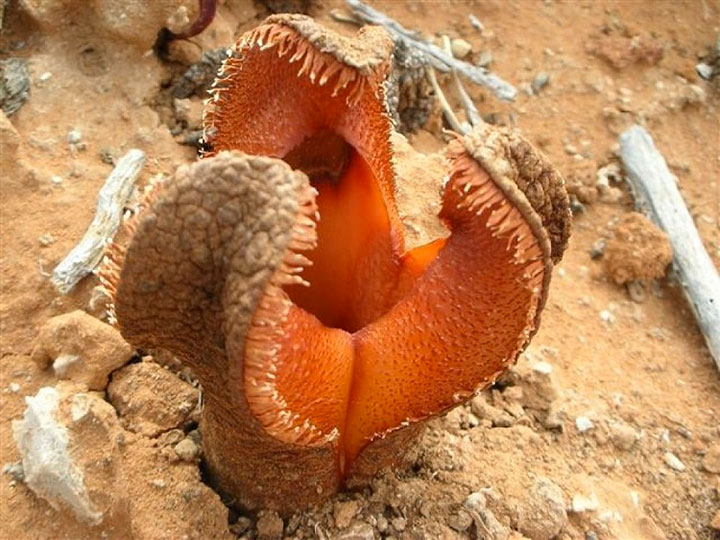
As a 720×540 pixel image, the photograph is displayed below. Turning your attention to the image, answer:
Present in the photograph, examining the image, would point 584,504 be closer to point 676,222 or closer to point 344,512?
point 344,512

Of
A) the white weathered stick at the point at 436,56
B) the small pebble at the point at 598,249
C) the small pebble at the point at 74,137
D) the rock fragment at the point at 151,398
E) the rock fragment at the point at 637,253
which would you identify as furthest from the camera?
the white weathered stick at the point at 436,56

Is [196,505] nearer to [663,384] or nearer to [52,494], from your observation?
[52,494]

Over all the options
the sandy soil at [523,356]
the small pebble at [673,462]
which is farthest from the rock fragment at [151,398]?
the small pebble at [673,462]

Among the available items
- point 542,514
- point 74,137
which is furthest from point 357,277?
point 74,137

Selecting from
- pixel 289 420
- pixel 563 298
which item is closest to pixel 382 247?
pixel 289 420

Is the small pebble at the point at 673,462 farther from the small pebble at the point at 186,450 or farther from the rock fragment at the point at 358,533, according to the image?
the small pebble at the point at 186,450

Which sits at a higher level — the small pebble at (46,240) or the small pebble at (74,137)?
the small pebble at (74,137)

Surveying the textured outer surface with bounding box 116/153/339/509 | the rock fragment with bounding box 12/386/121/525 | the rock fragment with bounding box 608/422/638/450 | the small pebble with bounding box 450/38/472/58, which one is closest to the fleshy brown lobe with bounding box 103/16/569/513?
the textured outer surface with bounding box 116/153/339/509
